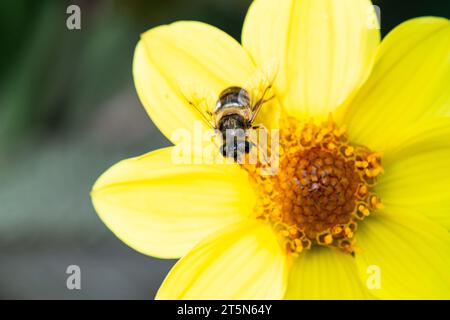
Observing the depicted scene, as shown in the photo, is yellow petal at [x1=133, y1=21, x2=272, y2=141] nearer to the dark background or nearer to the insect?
the insect

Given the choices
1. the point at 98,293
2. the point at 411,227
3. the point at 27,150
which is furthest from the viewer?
the point at 27,150

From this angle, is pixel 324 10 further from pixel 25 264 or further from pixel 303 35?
pixel 25 264

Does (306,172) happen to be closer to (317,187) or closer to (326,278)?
(317,187)

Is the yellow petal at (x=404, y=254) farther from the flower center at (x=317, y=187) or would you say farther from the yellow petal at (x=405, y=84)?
the yellow petal at (x=405, y=84)

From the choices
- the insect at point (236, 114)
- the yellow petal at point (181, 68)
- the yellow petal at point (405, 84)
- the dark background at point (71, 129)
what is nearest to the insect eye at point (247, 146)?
the insect at point (236, 114)

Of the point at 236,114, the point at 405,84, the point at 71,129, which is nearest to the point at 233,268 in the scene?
the point at 236,114

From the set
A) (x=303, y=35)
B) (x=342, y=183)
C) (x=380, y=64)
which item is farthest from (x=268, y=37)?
(x=342, y=183)
